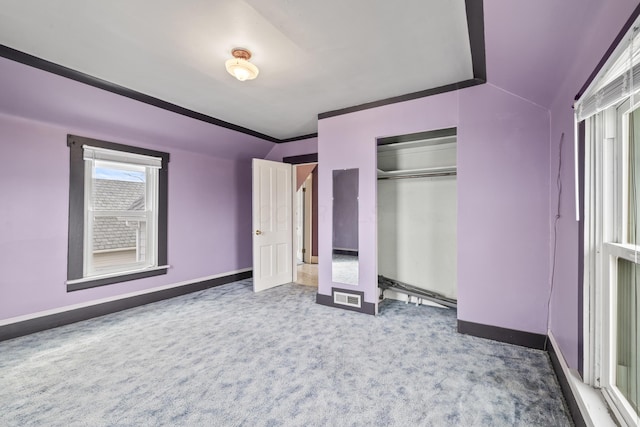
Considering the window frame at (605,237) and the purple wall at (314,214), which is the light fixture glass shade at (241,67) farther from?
the purple wall at (314,214)

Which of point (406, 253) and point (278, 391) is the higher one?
point (406, 253)

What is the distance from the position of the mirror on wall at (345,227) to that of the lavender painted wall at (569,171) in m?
1.85

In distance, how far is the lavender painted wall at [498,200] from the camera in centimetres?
242

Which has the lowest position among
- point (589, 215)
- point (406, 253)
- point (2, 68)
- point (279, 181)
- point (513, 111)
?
point (406, 253)

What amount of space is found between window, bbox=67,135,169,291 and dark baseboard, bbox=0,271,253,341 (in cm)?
27

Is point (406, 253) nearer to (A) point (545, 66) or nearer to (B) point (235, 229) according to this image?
(A) point (545, 66)

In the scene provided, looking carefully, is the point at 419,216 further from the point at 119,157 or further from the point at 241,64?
the point at 119,157

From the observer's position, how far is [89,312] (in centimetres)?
317

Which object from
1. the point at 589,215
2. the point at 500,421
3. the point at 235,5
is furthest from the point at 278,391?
the point at 235,5

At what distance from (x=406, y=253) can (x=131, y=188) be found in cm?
377

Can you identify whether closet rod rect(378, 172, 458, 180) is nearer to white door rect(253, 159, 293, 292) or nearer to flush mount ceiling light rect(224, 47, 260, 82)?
white door rect(253, 159, 293, 292)

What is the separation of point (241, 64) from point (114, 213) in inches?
102

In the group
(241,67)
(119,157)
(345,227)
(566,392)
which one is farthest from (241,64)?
(566,392)

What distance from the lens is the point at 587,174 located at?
5.08 feet
